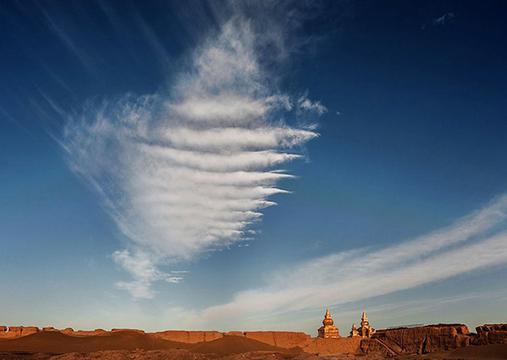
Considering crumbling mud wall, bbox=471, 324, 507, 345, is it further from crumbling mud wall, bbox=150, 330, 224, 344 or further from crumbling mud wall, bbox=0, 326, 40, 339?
crumbling mud wall, bbox=0, 326, 40, 339

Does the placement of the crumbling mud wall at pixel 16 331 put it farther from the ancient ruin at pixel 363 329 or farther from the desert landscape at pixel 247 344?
the ancient ruin at pixel 363 329

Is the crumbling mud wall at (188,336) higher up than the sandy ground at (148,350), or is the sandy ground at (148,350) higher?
the crumbling mud wall at (188,336)

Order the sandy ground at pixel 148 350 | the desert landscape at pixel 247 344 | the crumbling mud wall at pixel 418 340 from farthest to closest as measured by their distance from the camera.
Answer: the crumbling mud wall at pixel 418 340 < the desert landscape at pixel 247 344 < the sandy ground at pixel 148 350

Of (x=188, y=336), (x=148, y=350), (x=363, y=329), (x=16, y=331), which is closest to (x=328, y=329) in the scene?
(x=363, y=329)

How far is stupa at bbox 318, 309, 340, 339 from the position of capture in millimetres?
51781

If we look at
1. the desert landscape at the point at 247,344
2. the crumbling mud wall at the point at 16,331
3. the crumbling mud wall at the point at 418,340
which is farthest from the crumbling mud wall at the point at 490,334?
the crumbling mud wall at the point at 16,331

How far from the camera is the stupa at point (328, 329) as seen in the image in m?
51.8

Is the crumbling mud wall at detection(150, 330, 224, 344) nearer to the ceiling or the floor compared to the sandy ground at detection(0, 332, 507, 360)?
nearer to the ceiling

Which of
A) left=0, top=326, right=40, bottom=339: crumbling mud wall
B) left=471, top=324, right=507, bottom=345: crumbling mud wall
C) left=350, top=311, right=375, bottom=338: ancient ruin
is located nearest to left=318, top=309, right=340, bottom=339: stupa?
left=350, top=311, right=375, bottom=338: ancient ruin

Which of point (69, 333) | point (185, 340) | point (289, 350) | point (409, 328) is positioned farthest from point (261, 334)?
point (69, 333)

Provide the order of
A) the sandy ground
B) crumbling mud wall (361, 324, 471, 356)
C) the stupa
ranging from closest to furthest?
the sandy ground, crumbling mud wall (361, 324, 471, 356), the stupa

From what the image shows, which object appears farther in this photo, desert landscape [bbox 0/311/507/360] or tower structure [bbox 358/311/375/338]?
tower structure [bbox 358/311/375/338]

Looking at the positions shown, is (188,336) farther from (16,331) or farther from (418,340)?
(418,340)

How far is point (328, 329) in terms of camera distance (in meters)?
52.2
